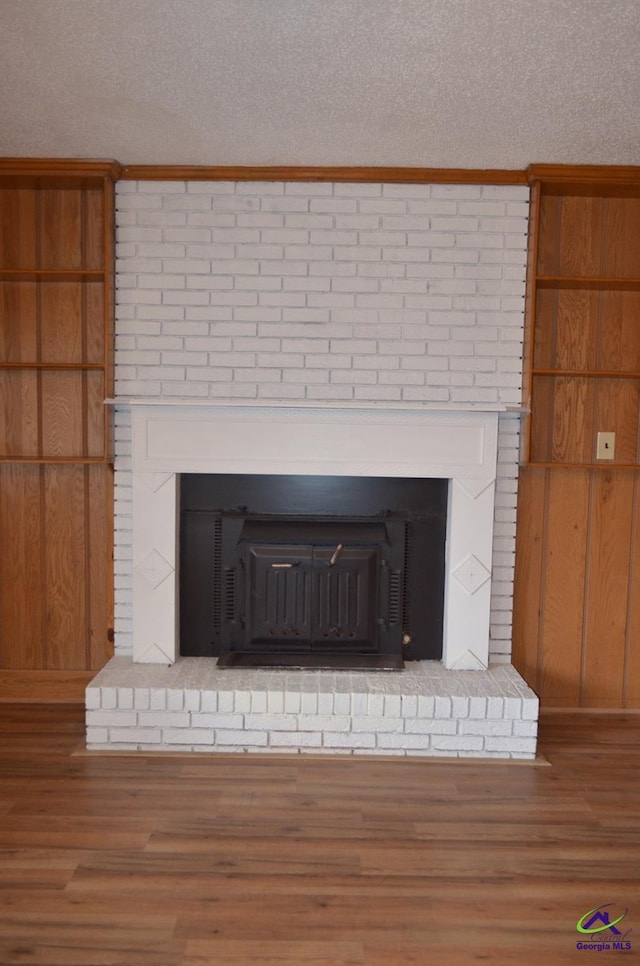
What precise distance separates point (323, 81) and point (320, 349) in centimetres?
107

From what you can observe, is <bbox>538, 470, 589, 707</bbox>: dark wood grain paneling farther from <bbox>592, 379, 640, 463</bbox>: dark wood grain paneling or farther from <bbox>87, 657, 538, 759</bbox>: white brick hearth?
<bbox>87, 657, 538, 759</bbox>: white brick hearth

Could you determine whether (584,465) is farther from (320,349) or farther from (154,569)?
(154,569)

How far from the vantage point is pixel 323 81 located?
230cm

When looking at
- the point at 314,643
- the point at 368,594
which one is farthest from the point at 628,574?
the point at 314,643

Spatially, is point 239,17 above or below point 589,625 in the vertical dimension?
above

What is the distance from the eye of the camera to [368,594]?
10.2 feet

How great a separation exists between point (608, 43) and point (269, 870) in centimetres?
246

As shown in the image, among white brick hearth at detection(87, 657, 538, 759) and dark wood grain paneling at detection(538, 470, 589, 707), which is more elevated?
dark wood grain paneling at detection(538, 470, 589, 707)

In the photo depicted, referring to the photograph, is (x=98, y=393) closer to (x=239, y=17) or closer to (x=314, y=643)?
(x=314, y=643)

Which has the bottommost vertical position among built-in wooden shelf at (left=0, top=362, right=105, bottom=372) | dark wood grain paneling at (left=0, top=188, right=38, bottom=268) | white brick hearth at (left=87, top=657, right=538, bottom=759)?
white brick hearth at (left=87, top=657, right=538, bottom=759)

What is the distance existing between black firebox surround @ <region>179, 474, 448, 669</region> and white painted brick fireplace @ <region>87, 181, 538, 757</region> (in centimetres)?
11

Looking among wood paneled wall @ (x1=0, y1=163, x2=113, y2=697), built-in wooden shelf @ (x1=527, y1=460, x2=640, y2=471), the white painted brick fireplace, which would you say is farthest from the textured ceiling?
built-in wooden shelf @ (x1=527, y1=460, x2=640, y2=471)

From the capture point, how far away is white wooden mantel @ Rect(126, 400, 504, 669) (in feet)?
10.1

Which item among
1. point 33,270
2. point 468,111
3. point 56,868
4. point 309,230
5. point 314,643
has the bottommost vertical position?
point 56,868
